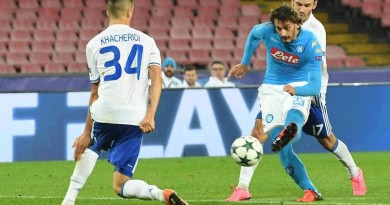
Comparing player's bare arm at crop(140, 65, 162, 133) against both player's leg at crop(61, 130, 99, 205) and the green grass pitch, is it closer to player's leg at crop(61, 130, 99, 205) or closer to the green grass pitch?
player's leg at crop(61, 130, 99, 205)

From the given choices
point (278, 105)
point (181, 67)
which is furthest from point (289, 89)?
point (181, 67)

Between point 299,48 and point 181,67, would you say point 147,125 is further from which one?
point 181,67

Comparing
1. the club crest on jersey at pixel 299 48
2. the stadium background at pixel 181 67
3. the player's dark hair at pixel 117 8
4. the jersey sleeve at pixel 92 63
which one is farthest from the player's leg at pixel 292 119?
the stadium background at pixel 181 67

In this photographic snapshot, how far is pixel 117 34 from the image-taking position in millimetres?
7645

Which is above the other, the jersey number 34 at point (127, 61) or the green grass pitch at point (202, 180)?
the jersey number 34 at point (127, 61)

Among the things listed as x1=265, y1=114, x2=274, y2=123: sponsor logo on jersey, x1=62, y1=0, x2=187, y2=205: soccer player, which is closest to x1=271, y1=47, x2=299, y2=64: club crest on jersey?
x1=265, y1=114, x2=274, y2=123: sponsor logo on jersey

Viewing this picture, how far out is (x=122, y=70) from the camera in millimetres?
7648

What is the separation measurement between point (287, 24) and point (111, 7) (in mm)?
2045

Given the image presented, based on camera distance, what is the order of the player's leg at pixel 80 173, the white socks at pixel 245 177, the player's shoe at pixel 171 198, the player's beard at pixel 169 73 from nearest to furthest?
the player's shoe at pixel 171 198
the player's leg at pixel 80 173
the white socks at pixel 245 177
the player's beard at pixel 169 73

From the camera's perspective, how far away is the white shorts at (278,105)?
9477 millimetres

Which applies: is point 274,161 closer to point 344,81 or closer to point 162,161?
point 162,161

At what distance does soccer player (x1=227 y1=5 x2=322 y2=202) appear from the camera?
9.16 meters

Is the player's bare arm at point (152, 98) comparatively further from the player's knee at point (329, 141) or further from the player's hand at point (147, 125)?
the player's knee at point (329, 141)

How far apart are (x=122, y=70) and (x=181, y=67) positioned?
13.1 meters
